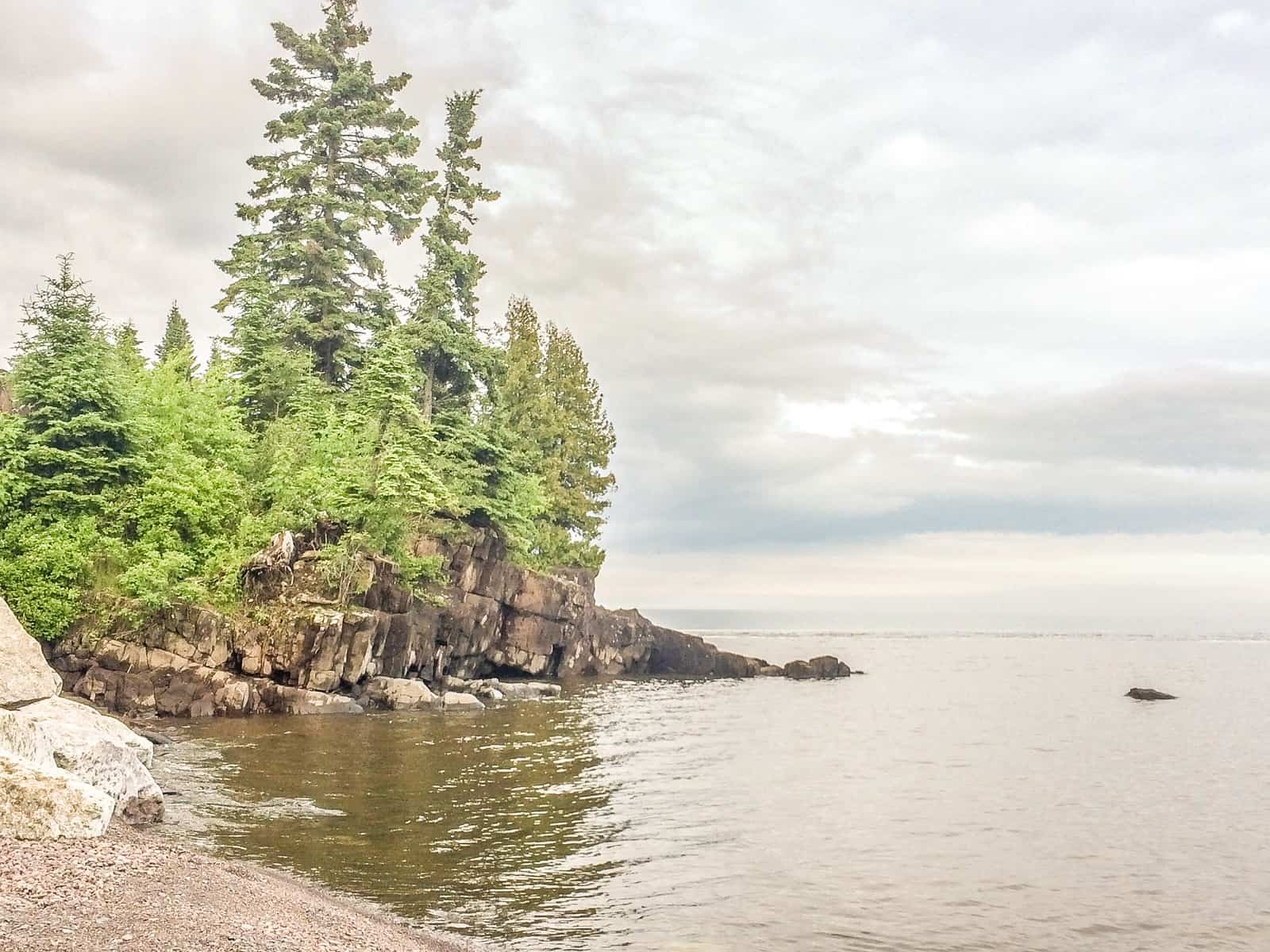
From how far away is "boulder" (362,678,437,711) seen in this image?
129 feet

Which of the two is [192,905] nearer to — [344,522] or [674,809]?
[674,809]

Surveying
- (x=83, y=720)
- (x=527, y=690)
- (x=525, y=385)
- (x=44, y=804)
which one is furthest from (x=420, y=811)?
(x=525, y=385)

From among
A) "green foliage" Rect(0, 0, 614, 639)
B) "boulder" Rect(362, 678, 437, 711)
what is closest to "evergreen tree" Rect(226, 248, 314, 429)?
"green foliage" Rect(0, 0, 614, 639)

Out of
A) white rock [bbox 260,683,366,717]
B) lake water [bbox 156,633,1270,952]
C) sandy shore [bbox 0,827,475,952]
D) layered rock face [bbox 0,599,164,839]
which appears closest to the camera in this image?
sandy shore [bbox 0,827,475,952]

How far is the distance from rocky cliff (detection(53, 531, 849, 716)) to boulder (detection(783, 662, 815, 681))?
81.6 feet

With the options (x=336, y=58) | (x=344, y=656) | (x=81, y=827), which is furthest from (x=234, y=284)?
(x=81, y=827)

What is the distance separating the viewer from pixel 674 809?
2369cm

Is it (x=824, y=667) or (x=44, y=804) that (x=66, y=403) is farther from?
(x=824, y=667)

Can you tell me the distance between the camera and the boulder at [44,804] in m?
11.4

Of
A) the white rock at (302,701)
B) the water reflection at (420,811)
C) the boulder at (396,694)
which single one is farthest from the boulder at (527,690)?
the water reflection at (420,811)

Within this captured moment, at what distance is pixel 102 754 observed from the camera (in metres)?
15.8

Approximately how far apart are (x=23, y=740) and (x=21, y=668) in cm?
853

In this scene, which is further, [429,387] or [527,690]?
[429,387]

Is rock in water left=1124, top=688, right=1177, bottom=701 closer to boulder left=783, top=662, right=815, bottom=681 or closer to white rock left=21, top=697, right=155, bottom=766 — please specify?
boulder left=783, top=662, right=815, bottom=681
